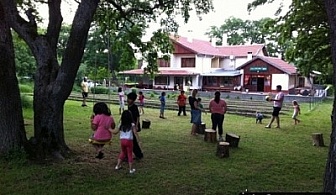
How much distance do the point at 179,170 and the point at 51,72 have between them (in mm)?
3592

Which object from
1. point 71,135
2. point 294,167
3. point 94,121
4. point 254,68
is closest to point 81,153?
point 94,121

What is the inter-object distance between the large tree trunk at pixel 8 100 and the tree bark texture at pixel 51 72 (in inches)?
14.0

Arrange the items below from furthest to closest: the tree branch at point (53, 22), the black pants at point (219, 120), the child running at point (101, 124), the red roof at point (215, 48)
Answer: the red roof at point (215, 48) → the black pants at point (219, 120) → the tree branch at point (53, 22) → the child running at point (101, 124)

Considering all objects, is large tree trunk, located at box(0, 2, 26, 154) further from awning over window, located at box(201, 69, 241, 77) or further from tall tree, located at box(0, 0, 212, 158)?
awning over window, located at box(201, 69, 241, 77)

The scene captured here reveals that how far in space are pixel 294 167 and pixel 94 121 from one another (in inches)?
176

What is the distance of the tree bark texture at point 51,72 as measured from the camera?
8.34 metres

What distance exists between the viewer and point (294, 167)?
846cm

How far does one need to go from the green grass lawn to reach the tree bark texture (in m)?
0.67

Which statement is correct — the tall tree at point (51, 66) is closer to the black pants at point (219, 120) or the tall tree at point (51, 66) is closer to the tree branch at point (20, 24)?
the tree branch at point (20, 24)

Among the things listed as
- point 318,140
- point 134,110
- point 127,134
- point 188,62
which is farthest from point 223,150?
point 188,62

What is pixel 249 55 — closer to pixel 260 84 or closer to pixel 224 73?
pixel 224 73

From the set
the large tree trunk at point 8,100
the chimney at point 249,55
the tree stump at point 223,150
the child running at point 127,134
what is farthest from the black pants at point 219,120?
the chimney at point 249,55

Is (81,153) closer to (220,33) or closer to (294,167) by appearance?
(294,167)

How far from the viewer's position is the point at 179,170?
7.96m
